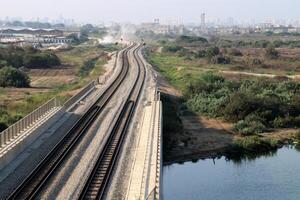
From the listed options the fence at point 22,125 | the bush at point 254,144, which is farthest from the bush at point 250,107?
the fence at point 22,125

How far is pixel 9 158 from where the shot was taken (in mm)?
25547

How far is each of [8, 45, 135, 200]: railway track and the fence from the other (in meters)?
2.22

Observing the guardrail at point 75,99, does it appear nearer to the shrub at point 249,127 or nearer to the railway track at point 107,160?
the railway track at point 107,160

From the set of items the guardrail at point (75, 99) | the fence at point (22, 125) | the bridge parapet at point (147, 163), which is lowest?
the guardrail at point (75, 99)

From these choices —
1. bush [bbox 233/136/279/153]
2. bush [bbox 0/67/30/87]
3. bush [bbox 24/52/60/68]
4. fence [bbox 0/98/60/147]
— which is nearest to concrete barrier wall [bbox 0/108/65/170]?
fence [bbox 0/98/60/147]

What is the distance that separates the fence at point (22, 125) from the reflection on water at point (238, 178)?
27.2 ft

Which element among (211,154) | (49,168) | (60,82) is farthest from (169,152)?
(60,82)

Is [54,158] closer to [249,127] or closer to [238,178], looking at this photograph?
[238,178]

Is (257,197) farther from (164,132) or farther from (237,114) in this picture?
(237,114)

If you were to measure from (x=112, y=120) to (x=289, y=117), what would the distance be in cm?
1637

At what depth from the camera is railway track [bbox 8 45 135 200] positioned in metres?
21.3

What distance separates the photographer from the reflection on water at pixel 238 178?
91.8ft

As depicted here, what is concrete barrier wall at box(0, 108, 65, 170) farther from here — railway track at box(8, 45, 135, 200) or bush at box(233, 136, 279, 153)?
bush at box(233, 136, 279, 153)

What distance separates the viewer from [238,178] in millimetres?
31438
